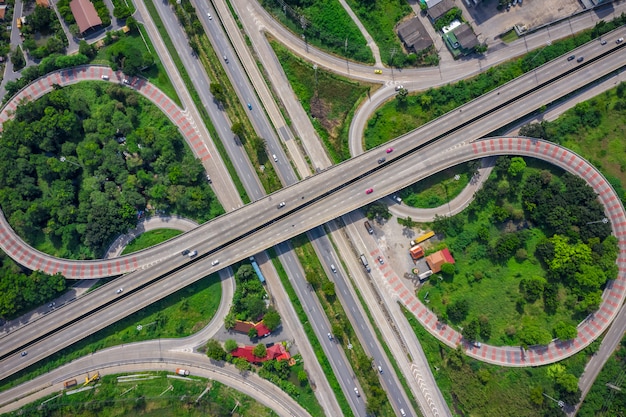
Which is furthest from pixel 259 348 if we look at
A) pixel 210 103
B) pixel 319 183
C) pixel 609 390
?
pixel 609 390

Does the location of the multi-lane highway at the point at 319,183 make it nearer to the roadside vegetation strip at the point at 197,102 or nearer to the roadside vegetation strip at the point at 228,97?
the roadside vegetation strip at the point at 228,97

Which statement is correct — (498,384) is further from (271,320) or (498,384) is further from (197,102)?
(197,102)

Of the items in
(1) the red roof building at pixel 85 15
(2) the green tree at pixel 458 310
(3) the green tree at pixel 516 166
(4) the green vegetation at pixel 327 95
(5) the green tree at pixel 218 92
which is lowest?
(2) the green tree at pixel 458 310

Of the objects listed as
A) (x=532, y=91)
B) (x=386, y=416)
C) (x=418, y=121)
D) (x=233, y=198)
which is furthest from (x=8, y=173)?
(x=532, y=91)

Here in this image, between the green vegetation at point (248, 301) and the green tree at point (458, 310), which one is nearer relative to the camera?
the green tree at point (458, 310)

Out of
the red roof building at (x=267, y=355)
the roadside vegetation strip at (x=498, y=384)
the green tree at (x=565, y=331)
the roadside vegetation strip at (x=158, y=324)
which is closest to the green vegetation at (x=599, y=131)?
the green tree at (x=565, y=331)
